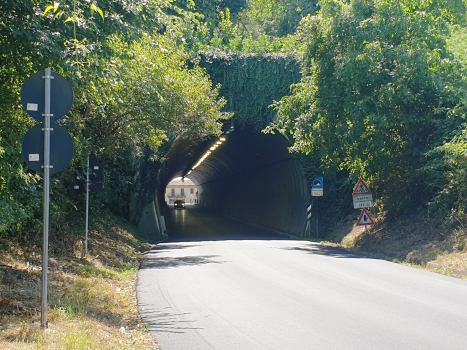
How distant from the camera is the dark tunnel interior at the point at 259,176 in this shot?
97.7 ft

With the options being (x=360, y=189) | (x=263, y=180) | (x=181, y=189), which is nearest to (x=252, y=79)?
(x=360, y=189)

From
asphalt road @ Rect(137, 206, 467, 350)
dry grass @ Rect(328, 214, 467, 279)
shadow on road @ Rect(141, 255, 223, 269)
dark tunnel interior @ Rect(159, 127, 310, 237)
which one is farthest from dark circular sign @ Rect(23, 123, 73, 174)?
dark tunnel interior @ Rect(159, 127, 310, 237)

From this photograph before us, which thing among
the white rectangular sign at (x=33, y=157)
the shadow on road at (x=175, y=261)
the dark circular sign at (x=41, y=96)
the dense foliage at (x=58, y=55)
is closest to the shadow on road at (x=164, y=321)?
the dense foliage at (x=58, y=55)

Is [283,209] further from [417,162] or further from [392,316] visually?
[392,316]

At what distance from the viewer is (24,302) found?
755 cm

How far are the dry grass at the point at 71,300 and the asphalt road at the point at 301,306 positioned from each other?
1.16ft

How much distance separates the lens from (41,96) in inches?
249

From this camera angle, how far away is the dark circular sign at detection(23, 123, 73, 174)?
245 inches

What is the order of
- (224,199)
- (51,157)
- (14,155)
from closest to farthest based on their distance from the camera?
(51,157), (14,155), (224,199)

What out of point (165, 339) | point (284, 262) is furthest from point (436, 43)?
point (165, 339)

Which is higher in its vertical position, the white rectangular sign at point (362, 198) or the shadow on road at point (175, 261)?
the white rectangular sign at point (362, 198)

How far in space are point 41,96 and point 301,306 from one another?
5134mm

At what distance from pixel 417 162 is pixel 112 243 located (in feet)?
37.4

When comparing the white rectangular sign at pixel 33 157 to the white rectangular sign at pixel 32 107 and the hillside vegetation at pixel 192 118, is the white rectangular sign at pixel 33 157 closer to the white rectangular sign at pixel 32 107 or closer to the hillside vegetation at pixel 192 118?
the white rectangular sign at pixel 32 107
